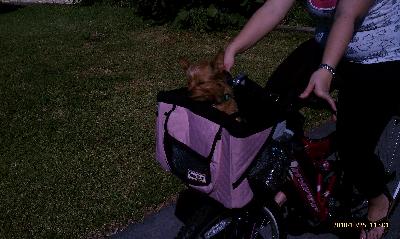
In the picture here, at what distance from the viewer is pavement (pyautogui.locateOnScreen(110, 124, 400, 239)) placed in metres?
3.66

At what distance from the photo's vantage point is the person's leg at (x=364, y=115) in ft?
8.82

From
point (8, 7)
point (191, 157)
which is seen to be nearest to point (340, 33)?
point (191, 157)

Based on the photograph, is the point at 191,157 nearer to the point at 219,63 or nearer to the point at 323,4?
the point at 219,63

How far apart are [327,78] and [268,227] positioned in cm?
120

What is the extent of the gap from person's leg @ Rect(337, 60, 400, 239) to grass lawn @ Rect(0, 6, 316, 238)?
5.98ft

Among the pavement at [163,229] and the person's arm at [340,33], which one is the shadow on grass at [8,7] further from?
the person's arm at [340,33]

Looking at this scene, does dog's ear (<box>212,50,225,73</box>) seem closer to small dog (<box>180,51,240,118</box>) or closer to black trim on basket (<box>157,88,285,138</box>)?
small dog (<box>180,51,240,118</box>)

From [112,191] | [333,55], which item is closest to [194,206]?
[112,191]

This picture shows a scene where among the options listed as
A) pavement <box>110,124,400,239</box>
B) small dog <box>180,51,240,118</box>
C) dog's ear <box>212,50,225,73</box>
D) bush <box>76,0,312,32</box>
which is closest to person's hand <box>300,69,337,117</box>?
small dog <box>180,51,240,118</box>

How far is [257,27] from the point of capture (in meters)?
2.77

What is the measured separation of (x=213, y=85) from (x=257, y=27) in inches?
21.8

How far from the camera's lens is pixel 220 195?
7.32ft
